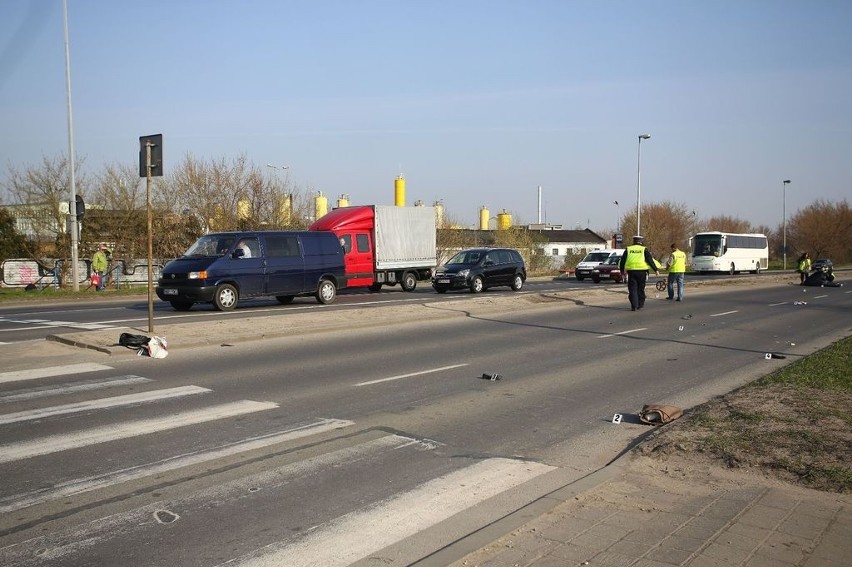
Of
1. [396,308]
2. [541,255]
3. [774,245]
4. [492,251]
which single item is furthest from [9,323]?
[774,245]

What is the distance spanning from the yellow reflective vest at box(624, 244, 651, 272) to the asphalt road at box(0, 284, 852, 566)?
21.7 feet

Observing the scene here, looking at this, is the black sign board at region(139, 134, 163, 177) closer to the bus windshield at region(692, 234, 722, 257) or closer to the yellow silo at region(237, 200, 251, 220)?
the yellow silo at region(237, 200, 251, 220)

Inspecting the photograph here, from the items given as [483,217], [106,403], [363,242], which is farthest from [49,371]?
[483,217]

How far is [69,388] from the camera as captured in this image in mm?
9664

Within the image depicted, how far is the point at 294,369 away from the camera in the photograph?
1151cm

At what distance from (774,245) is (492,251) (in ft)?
293

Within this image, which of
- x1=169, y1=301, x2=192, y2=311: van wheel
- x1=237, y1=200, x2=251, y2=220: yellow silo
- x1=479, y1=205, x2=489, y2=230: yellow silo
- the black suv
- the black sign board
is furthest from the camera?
x1=479, y1=205, x2=489, y2=230: yellow silo

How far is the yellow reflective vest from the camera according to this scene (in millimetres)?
21719

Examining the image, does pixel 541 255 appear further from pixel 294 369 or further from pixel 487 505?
pixel 487 505

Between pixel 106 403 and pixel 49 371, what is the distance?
2.49m

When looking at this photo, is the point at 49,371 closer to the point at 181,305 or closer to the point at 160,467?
the point at 160,467

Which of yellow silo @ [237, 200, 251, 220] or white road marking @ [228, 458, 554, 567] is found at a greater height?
yellow silo @ [237, 200, 251, 220]

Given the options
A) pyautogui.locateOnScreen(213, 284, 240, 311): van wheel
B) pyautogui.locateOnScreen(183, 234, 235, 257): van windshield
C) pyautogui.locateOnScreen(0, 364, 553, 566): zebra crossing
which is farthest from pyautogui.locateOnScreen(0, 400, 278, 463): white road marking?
pyautogui.locateOnScreen(183, 234, 235, 257): van windshield

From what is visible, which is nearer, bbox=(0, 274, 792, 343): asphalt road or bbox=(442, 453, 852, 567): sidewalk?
bbox=(442, 453, 852, 567): sidewalk
